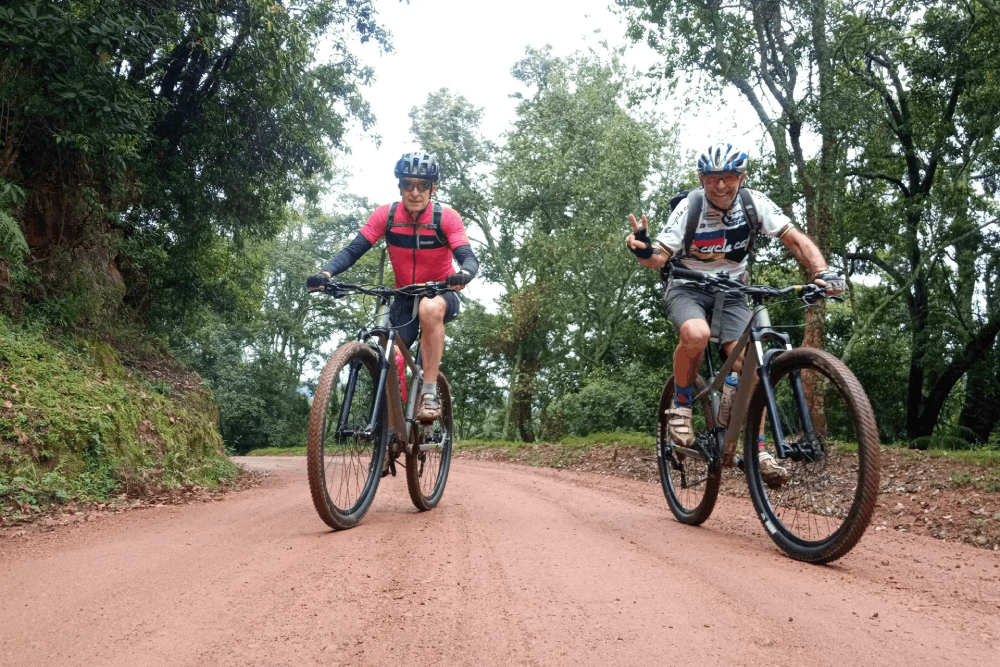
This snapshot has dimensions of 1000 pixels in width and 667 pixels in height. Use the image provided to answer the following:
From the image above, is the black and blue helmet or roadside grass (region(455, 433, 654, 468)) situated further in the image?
roadside grass (region(455, 433, 654, 468))

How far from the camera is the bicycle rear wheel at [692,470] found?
16.4 ft

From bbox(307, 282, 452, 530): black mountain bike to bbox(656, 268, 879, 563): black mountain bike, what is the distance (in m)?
1.98

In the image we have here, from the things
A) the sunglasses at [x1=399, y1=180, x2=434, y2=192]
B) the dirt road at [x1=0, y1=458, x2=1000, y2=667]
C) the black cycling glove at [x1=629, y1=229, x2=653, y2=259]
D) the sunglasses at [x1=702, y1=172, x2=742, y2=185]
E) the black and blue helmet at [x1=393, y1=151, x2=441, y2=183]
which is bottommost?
the dirt road at [x1=0, y1=458, x2=1000, y2=667]

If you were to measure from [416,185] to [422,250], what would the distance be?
51 cm

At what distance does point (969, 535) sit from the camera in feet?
19.2

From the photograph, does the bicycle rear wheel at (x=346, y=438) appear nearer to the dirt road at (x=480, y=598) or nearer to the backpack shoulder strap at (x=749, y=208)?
the dirt road at (x=480, y=598)

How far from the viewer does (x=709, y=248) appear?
500 centimetres

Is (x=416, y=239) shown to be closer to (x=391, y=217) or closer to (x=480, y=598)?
(x=391, y=217)

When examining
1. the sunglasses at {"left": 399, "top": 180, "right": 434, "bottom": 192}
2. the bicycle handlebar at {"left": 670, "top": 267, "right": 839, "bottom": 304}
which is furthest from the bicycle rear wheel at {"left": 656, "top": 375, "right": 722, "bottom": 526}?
the sunglasses at {"left": 399, "top": 180, "right": 434, "bottom": 192}

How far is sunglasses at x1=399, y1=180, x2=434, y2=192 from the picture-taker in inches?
212

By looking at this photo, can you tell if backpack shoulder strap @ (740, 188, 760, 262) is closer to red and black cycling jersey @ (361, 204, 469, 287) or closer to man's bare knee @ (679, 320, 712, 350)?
man's bare knee @ (679, 320, 712, 350)

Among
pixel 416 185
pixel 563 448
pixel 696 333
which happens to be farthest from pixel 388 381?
pixel 563 448

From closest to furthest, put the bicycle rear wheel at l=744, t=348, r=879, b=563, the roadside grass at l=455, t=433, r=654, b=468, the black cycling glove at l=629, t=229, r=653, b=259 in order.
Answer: the bicycle rear wheel at l=744, t=348, r=879, b=563 → the black cycling glove at l=629, t=229, r=653, b=259 → the roadside grass at l=455, t=433, r=654, b=468

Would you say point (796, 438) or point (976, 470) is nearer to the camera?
point (796, 438)
